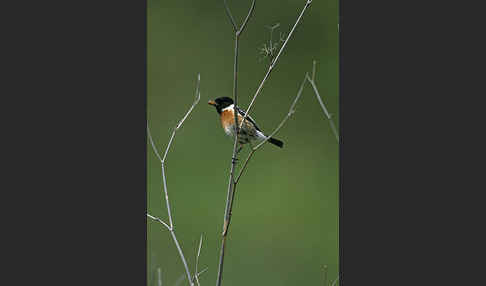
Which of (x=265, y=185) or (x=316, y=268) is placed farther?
(x=265, y=185)

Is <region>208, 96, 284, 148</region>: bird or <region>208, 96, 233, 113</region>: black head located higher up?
<region>208, 96, 233, 113</region>: black head

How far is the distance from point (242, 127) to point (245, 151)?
0.28 metres

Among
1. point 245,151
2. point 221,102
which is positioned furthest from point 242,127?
point 221,102

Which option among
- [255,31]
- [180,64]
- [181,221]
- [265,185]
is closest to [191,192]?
[181,221]

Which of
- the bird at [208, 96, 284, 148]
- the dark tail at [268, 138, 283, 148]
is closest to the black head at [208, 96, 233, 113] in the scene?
the bird at [208, 96, 284, 148]

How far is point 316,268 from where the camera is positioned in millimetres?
3283

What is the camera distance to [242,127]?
9.87 ft

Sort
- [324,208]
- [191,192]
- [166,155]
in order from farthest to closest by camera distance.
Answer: [191,192]
[324,208]
[166,155]

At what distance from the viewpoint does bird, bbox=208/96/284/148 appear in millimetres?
3096

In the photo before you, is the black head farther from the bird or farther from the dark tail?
the dark tail

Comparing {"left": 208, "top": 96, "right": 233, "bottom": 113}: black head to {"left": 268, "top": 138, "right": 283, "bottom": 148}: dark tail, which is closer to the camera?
{"left": 268, "top": 138, "right": 283, "bottom": 148}: dark tail

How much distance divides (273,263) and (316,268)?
329 mm

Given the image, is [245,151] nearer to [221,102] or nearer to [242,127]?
[242,127]

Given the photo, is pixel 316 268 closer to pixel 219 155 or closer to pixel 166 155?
pixel 219 155
